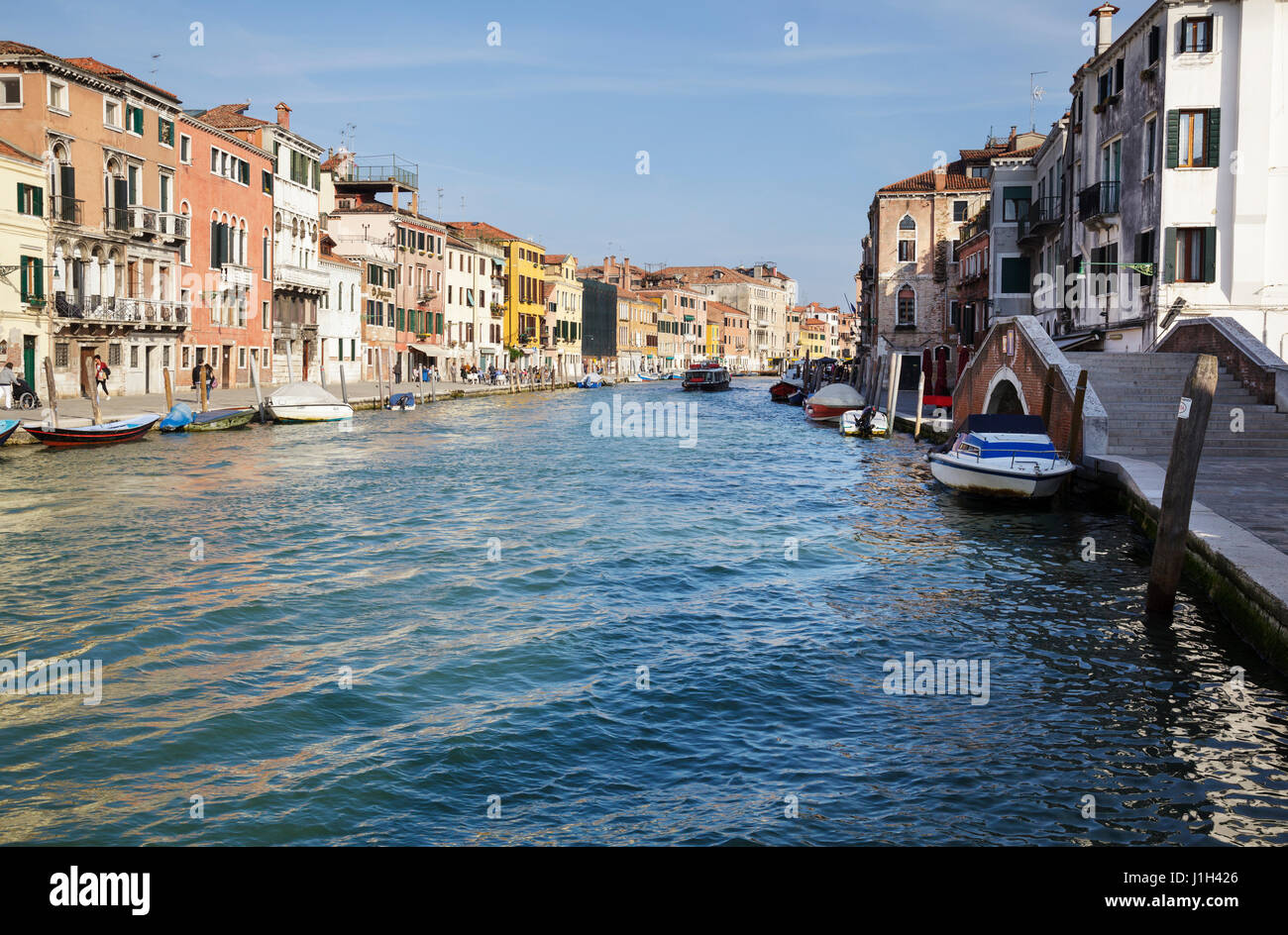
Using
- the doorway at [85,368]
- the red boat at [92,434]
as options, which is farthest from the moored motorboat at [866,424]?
the doorway at [85,368]

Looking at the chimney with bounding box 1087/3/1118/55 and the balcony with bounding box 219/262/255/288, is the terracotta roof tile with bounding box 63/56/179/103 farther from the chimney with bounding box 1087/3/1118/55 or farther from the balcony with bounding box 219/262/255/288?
the chimney with bounding box 1087/3/1118/55

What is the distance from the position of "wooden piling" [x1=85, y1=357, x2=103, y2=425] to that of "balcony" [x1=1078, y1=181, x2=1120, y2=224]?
2311cm

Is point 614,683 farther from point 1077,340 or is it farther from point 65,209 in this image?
point 65,209

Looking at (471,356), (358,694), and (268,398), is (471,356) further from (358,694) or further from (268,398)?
(358,694)

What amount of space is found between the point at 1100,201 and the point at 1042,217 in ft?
28.4

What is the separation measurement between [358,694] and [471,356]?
2519 inches

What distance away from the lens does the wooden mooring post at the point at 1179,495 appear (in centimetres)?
961

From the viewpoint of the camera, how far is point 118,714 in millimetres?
7777

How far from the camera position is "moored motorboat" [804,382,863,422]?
40844 mm

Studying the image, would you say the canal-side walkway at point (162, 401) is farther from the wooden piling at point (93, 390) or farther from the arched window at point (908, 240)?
the arched window at point (908, 240)

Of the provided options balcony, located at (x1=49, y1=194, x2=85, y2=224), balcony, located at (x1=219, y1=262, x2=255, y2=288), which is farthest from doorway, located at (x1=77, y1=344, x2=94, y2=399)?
balcony, located at (x1=219, y1=262, x2=255, y2=288)

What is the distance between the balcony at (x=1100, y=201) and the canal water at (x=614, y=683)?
43.4ft

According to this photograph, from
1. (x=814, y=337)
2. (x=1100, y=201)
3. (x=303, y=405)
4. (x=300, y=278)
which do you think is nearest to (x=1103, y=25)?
(x=1100, y=201)
